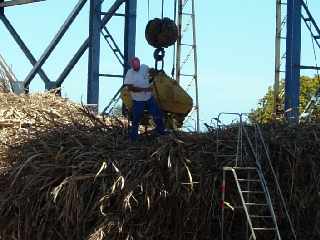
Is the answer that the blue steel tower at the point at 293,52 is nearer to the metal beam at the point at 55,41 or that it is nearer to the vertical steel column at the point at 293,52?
the vertical steel column at the point at 293,52

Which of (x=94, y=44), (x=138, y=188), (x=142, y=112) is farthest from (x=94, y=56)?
(x=138, y=188)

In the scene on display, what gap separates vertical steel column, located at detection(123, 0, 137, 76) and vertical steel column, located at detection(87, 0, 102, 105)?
0.83 m

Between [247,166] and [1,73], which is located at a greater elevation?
[1,73]

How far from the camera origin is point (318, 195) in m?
10.6

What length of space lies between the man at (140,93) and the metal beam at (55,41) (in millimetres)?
13134

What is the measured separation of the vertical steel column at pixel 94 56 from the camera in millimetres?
22078

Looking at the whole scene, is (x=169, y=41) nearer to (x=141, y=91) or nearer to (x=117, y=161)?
(x=141, y=91)

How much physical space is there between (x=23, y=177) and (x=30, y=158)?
1.06ft

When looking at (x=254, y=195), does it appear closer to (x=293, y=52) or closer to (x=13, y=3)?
(x=293, y=52)

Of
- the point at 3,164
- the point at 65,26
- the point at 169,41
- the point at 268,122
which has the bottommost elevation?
the point at 3,164

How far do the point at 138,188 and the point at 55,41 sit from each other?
1557 cm

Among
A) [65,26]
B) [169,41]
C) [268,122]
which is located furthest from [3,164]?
[65,26]

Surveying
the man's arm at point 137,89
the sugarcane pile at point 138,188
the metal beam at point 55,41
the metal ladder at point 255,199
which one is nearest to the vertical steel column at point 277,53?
the metal beam at point 55,41

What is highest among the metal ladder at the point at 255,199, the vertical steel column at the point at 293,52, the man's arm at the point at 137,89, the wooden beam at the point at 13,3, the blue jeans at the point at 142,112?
the wooden beam at the point at 13,3
